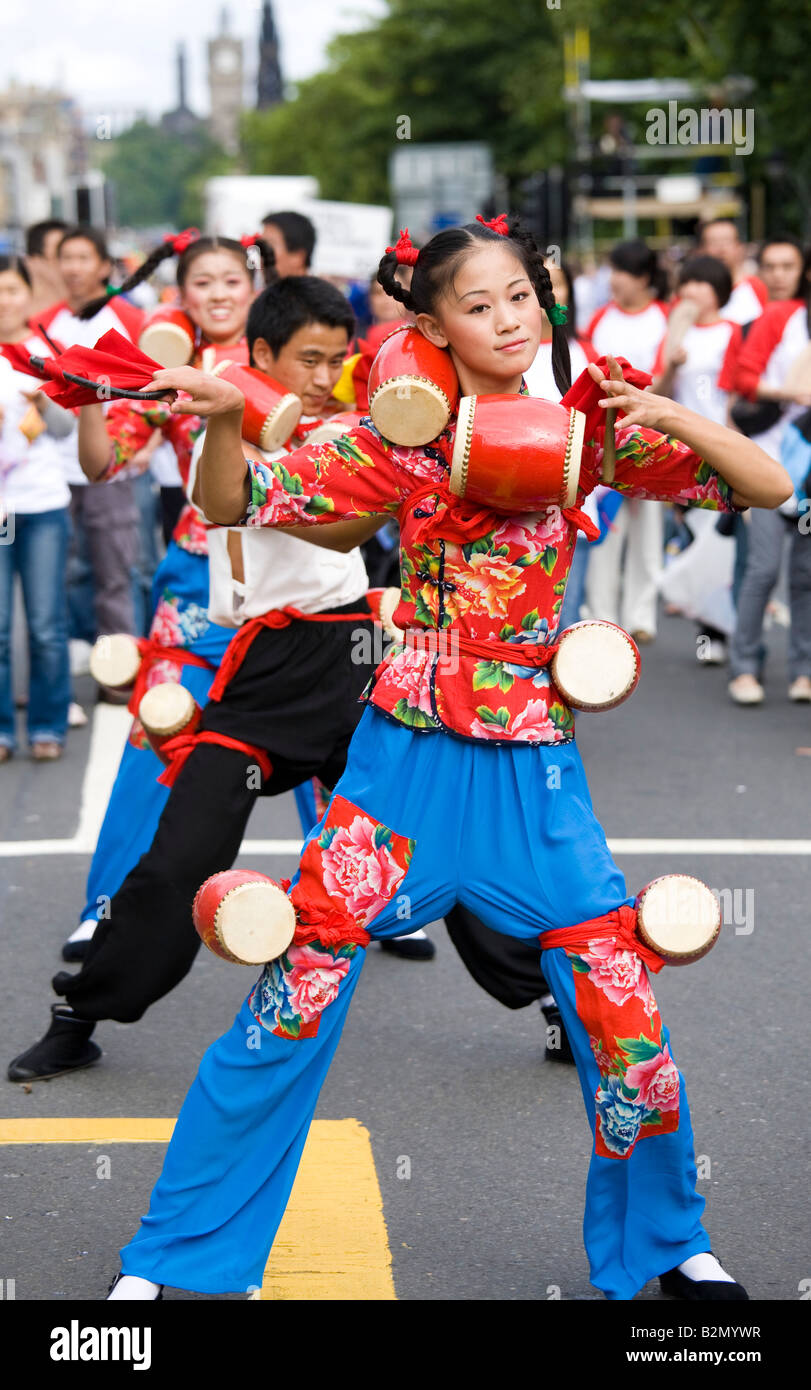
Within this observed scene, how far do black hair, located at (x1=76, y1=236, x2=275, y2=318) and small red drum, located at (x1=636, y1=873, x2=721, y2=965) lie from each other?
2852mm

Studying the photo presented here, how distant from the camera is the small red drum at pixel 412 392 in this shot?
9.80 ft

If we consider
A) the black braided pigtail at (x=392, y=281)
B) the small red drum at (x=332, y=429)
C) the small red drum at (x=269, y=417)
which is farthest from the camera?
Result: the small red drum at (x=332, y=429)

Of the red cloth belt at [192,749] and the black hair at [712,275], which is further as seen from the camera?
the black hair at [712,275]

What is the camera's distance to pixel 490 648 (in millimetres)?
3111

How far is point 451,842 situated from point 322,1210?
1.06 metres

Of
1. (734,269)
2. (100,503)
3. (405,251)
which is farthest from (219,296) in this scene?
(734,269)

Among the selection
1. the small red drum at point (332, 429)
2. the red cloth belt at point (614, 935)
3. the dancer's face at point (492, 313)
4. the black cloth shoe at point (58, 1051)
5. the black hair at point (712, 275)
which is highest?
the black hair at point (712, 275)

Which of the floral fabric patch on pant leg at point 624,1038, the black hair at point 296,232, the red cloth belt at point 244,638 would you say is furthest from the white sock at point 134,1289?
the black hair at point 296,232

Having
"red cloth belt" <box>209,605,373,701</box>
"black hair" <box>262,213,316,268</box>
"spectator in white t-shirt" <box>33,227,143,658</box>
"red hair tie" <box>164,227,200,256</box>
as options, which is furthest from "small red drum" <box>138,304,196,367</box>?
"spectator in white t-shirt" <box>33,227,143,658</box>

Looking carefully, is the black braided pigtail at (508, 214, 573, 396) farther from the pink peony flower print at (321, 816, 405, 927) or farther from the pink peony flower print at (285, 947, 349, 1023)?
the pink peony flower print at (285, 947, 349, 1023)

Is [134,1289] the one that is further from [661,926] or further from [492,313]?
[492,313]

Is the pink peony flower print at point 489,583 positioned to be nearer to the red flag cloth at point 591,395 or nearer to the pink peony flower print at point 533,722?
the pink peony flower print at point 533,722

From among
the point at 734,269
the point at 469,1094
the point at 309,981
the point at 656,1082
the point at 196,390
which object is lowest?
the point at 469,1094
